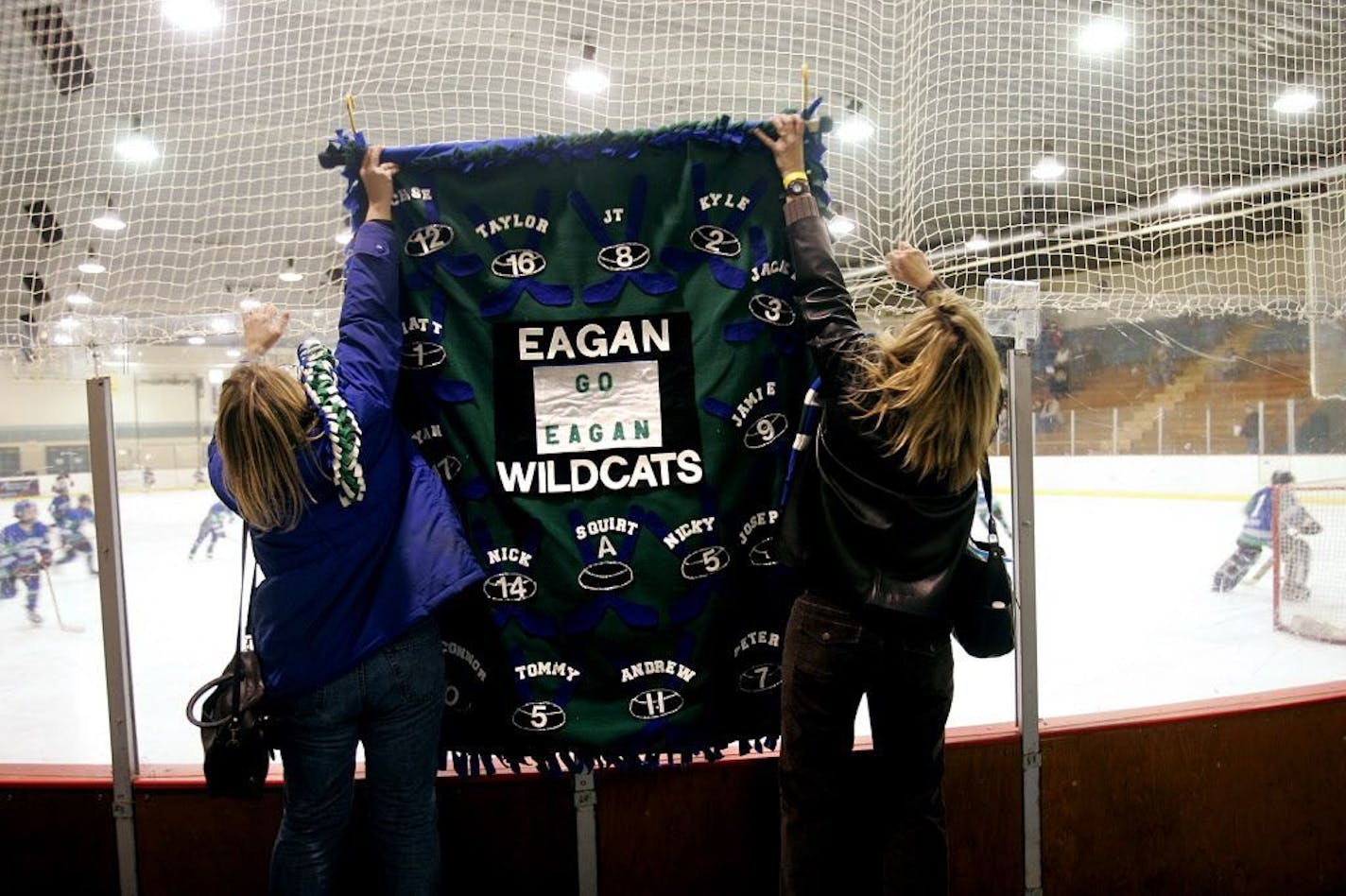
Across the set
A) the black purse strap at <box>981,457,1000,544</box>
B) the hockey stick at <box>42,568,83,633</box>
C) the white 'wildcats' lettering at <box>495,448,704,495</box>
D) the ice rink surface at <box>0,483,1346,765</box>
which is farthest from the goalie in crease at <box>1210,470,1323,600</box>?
the hockey stick at <box>42,568,83,633</box>

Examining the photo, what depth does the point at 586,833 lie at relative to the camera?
1657 millimetres

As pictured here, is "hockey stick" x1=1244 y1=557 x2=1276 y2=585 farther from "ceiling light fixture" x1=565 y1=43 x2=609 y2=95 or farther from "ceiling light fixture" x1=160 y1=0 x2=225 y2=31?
"ceiling light fixture" x1=160 y1=0 x2=225 y2=31

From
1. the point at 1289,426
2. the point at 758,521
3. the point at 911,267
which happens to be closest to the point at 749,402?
the point at 758,521

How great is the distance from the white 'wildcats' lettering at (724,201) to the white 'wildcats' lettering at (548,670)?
0.94 meters

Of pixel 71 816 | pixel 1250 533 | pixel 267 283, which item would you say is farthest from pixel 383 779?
pixel 1250 533

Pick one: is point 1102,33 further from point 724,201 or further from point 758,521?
point 758,521

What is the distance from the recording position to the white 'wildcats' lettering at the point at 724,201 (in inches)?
59.3

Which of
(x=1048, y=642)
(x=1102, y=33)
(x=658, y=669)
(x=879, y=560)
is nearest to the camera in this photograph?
(x=879, y=560)

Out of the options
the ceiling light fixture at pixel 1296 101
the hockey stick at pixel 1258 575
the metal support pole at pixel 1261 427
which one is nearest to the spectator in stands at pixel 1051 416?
the hockey stick at pixel 1258 575

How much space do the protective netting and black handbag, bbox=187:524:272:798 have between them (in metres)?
0.96

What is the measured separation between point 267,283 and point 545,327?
73 centimetres

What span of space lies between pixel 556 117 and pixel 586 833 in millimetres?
1627

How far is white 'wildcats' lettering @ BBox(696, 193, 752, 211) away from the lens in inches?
59.3

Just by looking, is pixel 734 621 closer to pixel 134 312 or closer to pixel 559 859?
pixel 559 859
